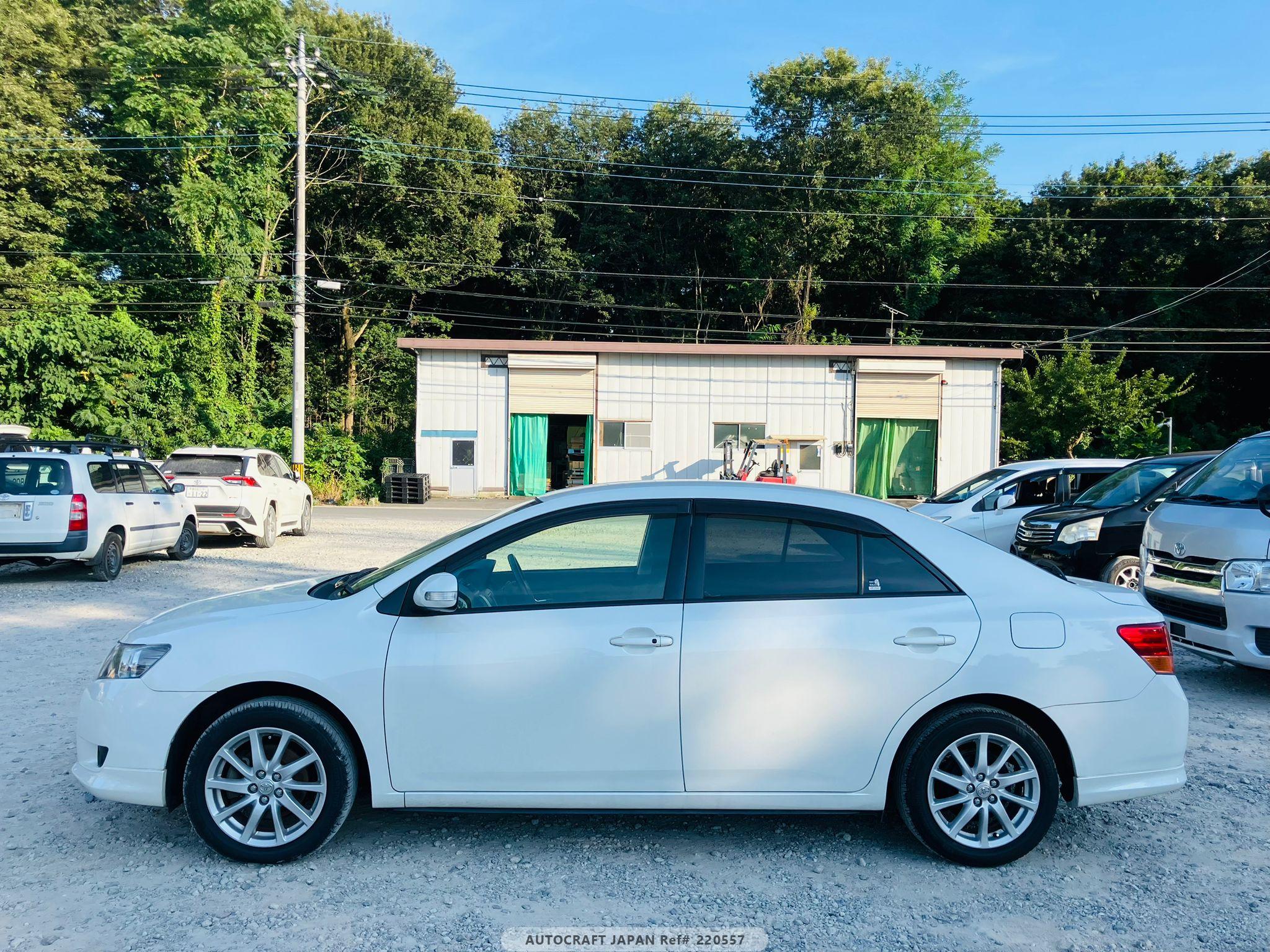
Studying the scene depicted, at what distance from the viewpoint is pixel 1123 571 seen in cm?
931

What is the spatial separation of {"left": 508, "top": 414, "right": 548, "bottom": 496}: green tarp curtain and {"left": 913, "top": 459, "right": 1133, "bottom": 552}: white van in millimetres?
20850

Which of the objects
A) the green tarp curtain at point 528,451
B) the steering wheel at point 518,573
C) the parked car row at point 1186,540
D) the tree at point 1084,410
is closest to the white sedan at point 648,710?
the steering wheel at point 518,573

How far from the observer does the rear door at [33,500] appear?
A: 10688mm

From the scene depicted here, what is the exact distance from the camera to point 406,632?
151 inches

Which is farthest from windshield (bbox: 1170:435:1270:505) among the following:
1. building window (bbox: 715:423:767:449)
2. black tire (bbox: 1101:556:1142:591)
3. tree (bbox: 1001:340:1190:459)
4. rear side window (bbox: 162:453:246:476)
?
tree (bbox: 1001:340:1190:459)

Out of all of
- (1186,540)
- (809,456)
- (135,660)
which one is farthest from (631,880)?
(809,456)

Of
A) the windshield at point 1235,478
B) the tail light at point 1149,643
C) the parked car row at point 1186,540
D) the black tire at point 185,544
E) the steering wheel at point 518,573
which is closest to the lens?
the tail light at point 1149,643

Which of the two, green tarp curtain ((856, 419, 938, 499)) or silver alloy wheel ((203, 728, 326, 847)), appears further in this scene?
green tarp curtain ((856, 419, 938, 499))

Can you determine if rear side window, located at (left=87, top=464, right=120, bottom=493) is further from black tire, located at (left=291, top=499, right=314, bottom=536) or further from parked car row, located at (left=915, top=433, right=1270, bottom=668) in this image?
parked car row, located at (left=915, top=433, right=1270, bottom=668)

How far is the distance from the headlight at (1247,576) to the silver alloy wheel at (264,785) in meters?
6.41

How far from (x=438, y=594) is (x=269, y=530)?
13.4 m

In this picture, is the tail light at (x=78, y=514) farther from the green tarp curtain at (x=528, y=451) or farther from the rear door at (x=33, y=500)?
the green tarp curtain at (x=528, y=451)

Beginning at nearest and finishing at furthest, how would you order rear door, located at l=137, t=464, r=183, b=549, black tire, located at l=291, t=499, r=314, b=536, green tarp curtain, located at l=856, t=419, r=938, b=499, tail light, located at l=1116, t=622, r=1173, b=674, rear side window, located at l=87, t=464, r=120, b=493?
tail light, located at l=1116, t=622, r=1173, b=674
rear side window, located at l=87, t=464, r=120, b=493
rear door, located at l=137, t=464, r=183, b=549
black tire, located at l=291, t=499, r=314, b=536
green tarp curtain, located at l=856, t=419, r=938, b=499

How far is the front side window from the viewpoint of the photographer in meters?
3.95
